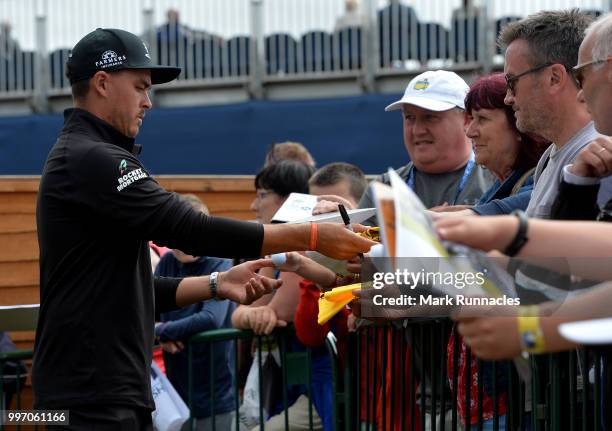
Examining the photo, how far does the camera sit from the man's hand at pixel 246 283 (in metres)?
4.58

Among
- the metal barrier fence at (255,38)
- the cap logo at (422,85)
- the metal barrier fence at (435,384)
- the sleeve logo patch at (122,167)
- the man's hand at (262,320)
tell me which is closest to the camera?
the metal barrier fence at (435,384)

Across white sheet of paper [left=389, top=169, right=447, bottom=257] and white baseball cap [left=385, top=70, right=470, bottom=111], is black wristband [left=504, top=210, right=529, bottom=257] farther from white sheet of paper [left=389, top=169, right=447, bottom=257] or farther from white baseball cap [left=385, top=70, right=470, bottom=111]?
white baseball cap [left=385, top=70, right=470, bottom=111]

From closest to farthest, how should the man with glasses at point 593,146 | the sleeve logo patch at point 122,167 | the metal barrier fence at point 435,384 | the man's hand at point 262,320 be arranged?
the man with glasses at point 593,146 < the metal barrier fence at point 435,384 < the sleeve logo patch at point 122,167 < the man's hand at point 262,320

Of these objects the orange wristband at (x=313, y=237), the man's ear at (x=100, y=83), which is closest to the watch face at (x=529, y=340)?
the orange wristband at (x=313, y=237)

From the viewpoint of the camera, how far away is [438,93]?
532 centimetres

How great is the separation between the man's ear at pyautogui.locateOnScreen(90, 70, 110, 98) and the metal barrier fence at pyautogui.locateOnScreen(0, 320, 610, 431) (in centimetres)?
160

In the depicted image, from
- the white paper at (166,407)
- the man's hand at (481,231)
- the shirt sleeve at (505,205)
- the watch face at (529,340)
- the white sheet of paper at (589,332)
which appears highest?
the man's hand at (481,231)

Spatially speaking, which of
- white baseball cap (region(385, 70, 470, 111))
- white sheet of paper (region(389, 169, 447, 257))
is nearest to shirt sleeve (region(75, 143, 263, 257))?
white baseball cap (region(385, 70, 470, 111))

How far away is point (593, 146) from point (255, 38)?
12.1m

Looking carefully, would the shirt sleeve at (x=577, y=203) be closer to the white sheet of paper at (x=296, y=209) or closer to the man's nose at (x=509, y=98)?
the man's nose at (x=509, y=98)

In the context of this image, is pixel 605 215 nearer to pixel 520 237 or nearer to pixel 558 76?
pixel 520 237

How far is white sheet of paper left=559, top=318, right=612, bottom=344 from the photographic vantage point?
2.05 m

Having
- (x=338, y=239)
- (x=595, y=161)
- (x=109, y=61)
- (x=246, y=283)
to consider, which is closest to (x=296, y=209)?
(x=246, y=283)

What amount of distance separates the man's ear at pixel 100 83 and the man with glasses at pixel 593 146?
6.27 ft
